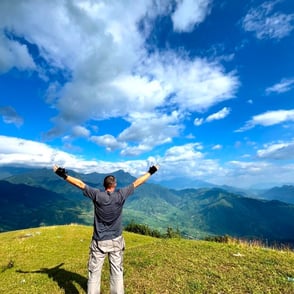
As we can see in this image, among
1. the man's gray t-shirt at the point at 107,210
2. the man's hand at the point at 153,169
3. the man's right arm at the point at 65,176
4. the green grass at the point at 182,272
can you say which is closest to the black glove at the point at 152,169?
the man's hand at the point at 153,169

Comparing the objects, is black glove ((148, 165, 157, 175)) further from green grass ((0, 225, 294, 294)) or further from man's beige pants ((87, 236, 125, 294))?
green grass ((0, 225, 294, 294))

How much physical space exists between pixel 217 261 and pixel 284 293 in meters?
5.32

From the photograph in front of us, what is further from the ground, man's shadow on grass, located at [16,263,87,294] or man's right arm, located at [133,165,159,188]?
man's right arm, located at [133,165,159,188]

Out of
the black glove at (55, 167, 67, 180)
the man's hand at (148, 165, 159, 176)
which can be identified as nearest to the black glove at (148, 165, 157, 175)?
the man's hand at (148, 165, 159, 176)

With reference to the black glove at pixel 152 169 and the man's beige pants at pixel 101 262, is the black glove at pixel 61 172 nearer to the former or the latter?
the man's beige pants at pixel 101 262

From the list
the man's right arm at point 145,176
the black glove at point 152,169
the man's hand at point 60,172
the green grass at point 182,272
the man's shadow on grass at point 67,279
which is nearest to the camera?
the man's hand at point 60,172

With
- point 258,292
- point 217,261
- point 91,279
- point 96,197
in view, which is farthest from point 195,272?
point 96,197

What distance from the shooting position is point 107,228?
10.7 meters

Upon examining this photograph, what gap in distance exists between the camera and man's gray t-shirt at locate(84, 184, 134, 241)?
1038 centimetres

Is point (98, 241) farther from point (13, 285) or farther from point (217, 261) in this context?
point (217, 261)

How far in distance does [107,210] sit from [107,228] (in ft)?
2.55

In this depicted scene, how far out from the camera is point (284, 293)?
1148 centimetres

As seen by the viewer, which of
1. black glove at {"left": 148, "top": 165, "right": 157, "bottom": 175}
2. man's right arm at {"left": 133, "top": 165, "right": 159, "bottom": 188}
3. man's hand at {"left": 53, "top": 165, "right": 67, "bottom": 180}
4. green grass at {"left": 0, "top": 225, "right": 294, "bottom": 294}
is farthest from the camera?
green grass at {"left": 0, "top": 225, "right": 294, "bottom": 294}

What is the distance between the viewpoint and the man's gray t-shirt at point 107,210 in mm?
10375
